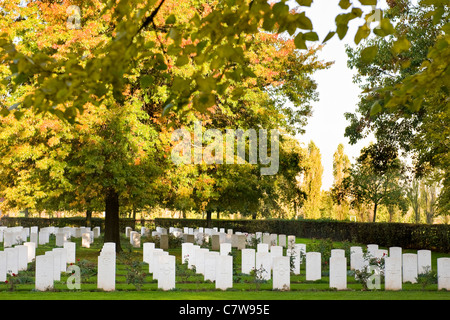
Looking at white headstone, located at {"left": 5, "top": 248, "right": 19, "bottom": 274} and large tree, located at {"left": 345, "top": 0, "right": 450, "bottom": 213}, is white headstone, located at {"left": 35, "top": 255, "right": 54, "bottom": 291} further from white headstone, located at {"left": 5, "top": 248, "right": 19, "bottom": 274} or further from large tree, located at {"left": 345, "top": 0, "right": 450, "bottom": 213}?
large tree, located at {"left": 345, "top": 0, "right": 450, "bottom": 213}

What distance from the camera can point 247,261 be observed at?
52.2 ft

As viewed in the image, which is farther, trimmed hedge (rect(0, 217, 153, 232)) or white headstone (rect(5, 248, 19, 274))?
trimmed hedge (rect(0, 217, 153, 232))

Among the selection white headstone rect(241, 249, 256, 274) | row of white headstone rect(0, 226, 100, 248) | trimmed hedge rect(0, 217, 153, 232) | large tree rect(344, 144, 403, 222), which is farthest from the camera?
trimmed hedge rect(0, 217, 153, 232)

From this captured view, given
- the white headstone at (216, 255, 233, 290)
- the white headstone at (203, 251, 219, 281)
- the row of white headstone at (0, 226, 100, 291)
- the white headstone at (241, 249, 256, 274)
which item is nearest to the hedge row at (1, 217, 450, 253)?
the white headstone at (241, 249, 256, 274)

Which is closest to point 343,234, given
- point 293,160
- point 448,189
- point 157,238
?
point 293,160

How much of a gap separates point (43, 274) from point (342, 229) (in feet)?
88.1

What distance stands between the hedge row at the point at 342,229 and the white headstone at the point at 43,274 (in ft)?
72.6

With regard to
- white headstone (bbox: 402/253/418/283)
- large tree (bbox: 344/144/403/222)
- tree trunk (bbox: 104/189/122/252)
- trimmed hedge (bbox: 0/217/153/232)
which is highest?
large tree (bbox: 344/144/403/222)

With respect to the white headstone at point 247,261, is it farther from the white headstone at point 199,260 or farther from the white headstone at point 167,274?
the white headstone at point 167,274

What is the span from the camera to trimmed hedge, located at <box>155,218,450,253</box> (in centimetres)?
2877

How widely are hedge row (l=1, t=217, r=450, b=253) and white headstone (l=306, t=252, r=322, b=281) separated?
16.0 m

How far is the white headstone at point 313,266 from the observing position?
1474 cm

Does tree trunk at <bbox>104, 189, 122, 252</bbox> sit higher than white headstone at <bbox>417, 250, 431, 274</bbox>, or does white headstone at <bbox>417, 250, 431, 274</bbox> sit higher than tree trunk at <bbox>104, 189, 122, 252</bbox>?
tree trunk at <bbox>104, 189, 122, 252</bbox>

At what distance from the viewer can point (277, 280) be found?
12945 millimetres
